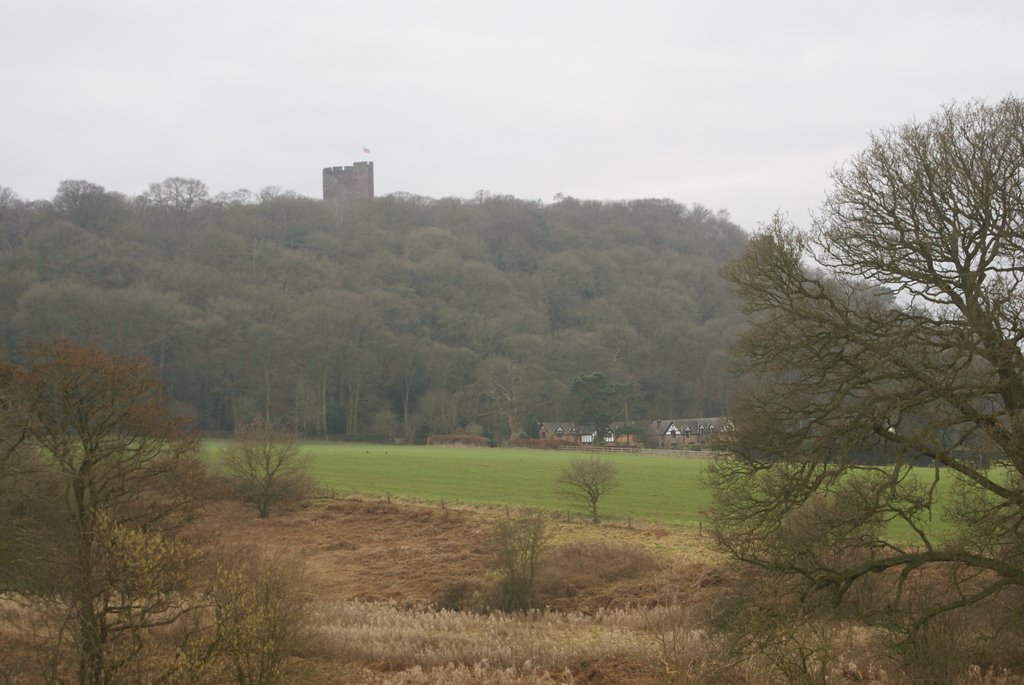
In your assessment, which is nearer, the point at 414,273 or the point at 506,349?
the point at 506,349

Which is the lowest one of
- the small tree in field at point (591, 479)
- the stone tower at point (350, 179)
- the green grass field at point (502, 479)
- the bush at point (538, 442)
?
the bush at point (538, 442)

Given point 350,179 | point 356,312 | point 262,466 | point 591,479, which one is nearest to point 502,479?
point 262,466

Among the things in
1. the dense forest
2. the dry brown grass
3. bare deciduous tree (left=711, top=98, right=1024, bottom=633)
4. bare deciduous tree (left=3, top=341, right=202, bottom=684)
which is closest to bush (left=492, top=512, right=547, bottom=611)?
the dry brown grass

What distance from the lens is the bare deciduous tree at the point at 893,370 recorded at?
1466 cm

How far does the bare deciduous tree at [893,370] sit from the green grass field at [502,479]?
15790 millimetres

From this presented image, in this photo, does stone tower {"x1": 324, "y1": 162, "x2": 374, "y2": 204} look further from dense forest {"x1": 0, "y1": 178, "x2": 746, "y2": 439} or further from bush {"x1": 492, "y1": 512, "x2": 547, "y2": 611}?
bush {"x1": 492, "y1": 512, "x2": 547, "y2": 611}

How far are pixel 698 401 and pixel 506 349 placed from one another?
20.6 meters

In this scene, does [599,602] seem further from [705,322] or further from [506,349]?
[705,322]

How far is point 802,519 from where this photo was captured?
663 inches

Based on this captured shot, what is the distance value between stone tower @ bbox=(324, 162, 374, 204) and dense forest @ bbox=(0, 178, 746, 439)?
60.9 m

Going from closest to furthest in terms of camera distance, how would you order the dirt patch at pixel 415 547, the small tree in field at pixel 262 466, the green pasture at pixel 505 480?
the dirt patch at pixel 415 547
the green pasture at pixel 505 480
the small tree in field at pixel 262 466

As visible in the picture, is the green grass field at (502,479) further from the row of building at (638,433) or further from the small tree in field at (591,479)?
the row of building at (638,433)

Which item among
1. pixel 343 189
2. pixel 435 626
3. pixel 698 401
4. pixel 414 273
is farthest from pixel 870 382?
pixel 343 189

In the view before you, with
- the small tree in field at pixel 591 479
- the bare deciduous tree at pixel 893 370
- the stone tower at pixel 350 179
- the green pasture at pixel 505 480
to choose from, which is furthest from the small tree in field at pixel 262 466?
the stone tower at pixel 350 179
